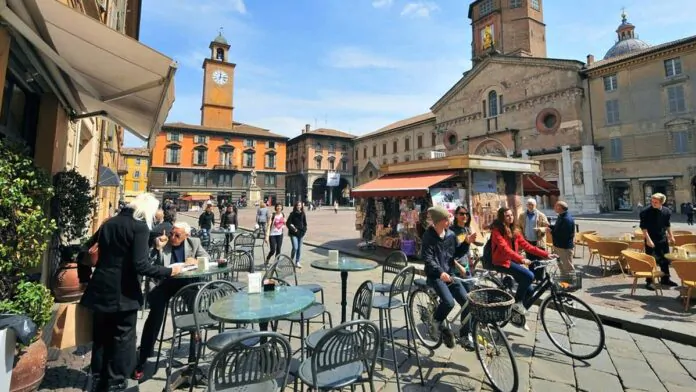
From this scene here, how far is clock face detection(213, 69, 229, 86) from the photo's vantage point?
1914 inches

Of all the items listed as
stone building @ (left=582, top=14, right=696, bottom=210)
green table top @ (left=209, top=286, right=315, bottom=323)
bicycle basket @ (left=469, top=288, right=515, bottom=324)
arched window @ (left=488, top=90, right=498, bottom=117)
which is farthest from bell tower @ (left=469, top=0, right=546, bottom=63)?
green table top @ (left=209, top=286, right=315, bottom=323)

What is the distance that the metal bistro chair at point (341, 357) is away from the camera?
81.9 inches

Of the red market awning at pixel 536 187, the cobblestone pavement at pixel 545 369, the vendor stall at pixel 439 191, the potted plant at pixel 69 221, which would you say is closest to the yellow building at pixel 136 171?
the vendor stall at pixel 439 191

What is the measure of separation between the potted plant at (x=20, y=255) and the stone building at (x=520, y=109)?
24733 mm

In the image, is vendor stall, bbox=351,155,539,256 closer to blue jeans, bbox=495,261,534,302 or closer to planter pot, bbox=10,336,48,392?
blue jeans, bbox=495,261,534,302

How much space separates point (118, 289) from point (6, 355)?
74cm

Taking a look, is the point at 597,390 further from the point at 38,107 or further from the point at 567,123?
the point at 567,123

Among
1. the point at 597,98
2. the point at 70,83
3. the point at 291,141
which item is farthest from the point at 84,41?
the point at 291,141

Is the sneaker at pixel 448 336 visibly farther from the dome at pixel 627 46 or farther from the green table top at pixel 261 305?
the dome at pixel 627 46

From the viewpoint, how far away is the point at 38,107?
4.52 m

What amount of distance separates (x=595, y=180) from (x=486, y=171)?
2276cm

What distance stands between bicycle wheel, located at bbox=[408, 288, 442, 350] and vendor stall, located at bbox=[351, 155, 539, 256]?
4.48 m

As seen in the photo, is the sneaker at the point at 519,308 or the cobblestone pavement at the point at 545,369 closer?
the cobblestone pavement at the point at 545,369

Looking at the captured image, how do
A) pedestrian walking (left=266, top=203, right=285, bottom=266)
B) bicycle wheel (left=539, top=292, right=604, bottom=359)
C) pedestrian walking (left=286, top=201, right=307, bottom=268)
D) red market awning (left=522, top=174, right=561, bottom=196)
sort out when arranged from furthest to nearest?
red market awning (left=522, top=174, right=561, bottom=196) < pedestrian walking (left=266, top=203, right=285, bottom=266) < pedestrian walking (left=286, top=201, right=307, bottom=268) < bicycle wheel (left=539, top=292, right=604, bottom=359)
